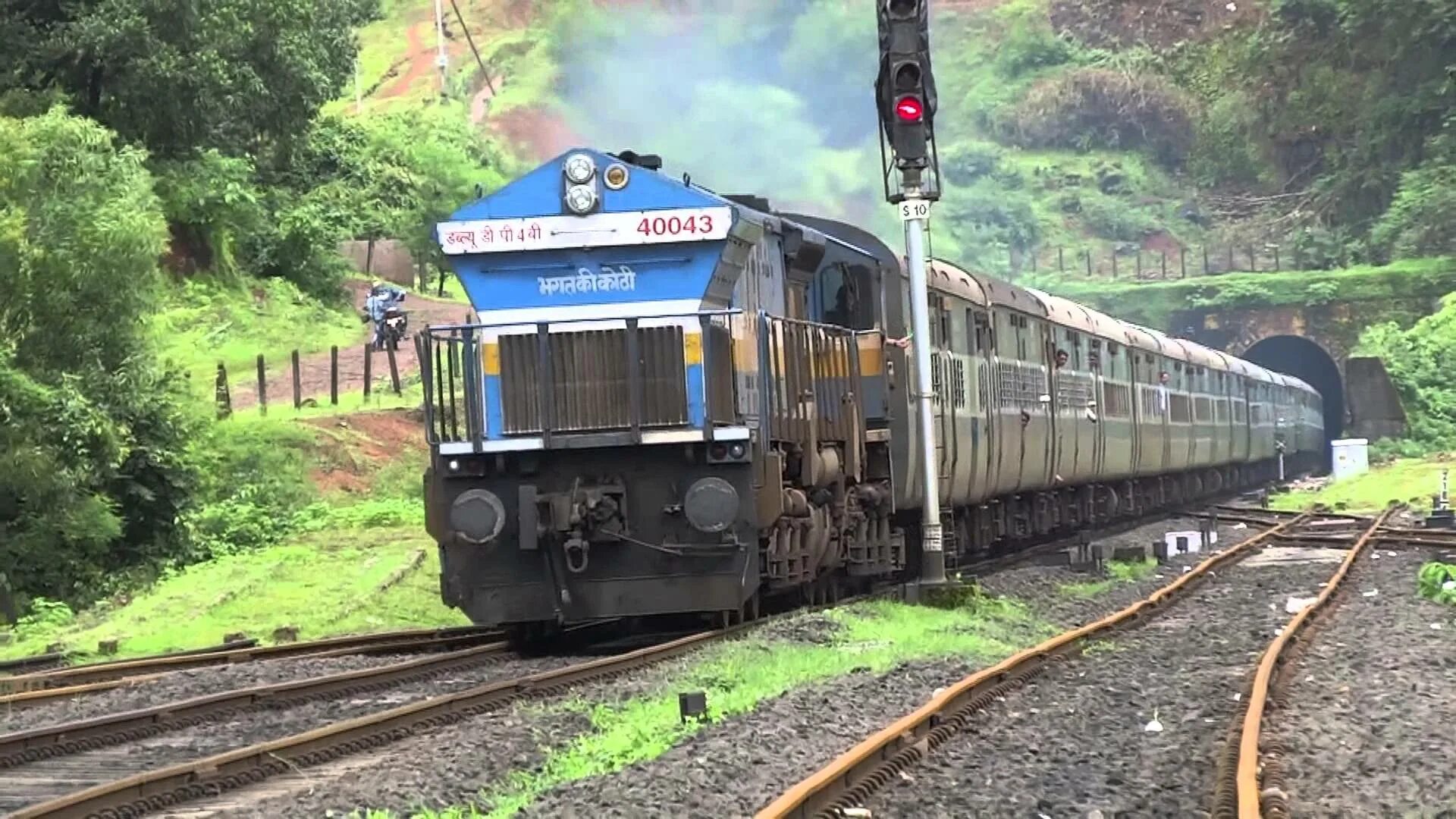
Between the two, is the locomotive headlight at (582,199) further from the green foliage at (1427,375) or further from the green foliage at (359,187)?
the green foliage at (1427,375)

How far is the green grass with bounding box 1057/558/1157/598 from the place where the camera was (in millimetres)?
18703

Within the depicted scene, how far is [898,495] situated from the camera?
689 inches

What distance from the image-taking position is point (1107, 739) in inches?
344

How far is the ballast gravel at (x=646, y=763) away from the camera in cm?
724

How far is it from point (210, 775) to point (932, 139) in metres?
10.4

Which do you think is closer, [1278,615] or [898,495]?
[1278,615]

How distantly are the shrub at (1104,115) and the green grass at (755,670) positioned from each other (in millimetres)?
62885

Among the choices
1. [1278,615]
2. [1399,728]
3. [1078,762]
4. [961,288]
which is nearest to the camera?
[1078,762]

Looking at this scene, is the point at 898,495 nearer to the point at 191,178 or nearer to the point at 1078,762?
the point at 1078,762

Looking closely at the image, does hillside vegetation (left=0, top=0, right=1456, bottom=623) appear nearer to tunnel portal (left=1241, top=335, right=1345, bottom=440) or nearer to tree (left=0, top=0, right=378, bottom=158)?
tree (left=0, top=0, right=378, bottom=158)

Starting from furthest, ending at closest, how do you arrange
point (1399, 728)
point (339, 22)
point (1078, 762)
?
point (339, 22), point (1399, 728), point (1078, 762)

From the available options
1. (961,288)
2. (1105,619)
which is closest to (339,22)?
(961,288)

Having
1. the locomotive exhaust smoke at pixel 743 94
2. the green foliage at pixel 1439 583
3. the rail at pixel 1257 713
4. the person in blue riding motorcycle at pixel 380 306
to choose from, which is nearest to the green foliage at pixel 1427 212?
the locomotive exhaust smoke at pixel 743 94

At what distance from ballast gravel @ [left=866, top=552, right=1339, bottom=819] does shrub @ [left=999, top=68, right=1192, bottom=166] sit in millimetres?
65173
